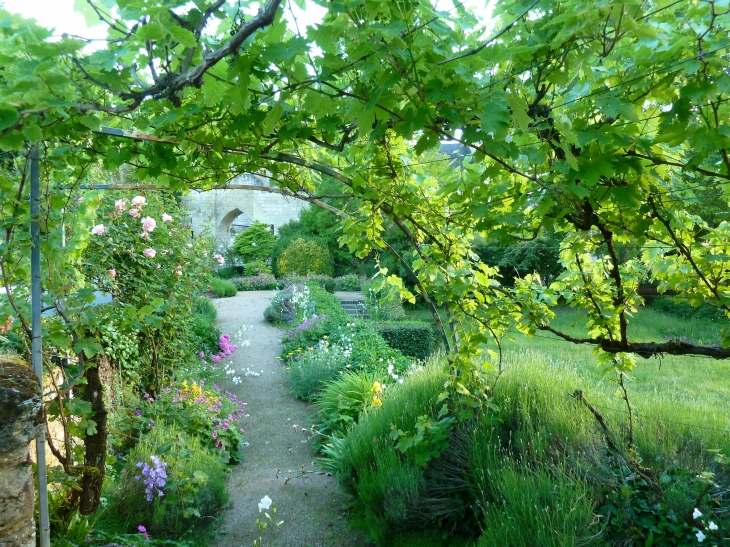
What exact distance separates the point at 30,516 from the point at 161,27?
1.64m

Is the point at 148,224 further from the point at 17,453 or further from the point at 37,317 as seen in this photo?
the point at 17,453

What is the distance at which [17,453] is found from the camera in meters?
1.67

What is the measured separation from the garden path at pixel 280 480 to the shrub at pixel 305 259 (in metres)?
10.7

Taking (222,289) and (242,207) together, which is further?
(242,207)

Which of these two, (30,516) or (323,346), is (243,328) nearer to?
(323,346)

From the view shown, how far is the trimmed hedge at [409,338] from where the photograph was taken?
8695 mm

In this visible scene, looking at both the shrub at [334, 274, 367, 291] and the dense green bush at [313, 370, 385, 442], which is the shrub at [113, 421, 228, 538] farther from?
the shrub at [334, 274, 367, 291]

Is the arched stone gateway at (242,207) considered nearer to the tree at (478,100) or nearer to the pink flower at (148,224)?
the pink flower at (148,224)

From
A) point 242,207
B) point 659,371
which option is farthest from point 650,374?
point 242,207

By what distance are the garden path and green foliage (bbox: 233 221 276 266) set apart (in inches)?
559

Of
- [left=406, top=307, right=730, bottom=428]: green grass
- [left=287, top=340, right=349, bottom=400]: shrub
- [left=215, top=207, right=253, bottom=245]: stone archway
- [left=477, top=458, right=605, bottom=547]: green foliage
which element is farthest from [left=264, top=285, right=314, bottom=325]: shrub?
[left=215, top=207, right=253, bottom=245]: stone archway

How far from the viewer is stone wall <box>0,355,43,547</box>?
1.64 m

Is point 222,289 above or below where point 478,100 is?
below

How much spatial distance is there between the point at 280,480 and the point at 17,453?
3.06 m
